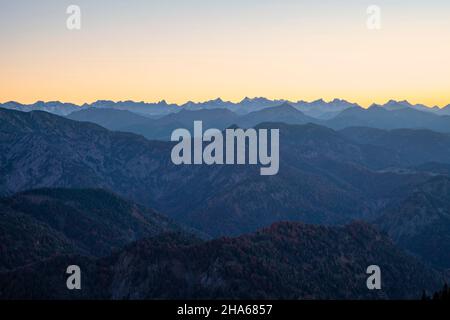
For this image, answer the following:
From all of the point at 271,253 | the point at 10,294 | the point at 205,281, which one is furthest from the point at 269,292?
the point at 10,294

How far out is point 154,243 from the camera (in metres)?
192

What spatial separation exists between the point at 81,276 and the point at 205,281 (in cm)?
3575

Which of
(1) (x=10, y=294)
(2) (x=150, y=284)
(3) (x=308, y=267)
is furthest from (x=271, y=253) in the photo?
(1) (x=10, y=294)

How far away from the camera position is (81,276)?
176 meters

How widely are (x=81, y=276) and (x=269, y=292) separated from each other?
52513 millimetres
